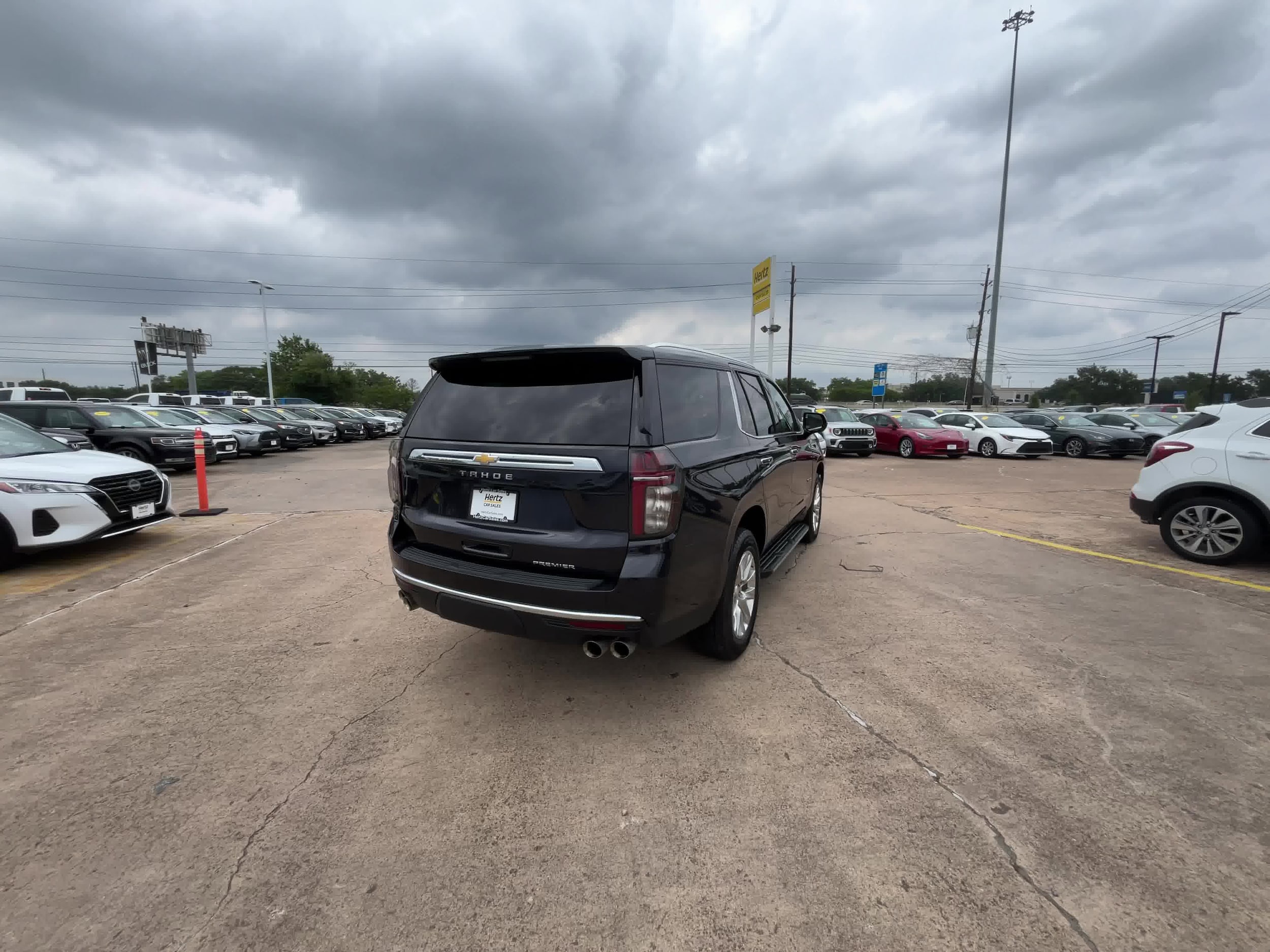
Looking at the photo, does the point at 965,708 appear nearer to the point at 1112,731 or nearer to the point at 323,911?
the point at 1112,731

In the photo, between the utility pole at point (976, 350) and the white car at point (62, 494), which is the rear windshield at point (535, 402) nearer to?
the white car at point (62, 494)

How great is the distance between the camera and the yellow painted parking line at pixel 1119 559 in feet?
16.1

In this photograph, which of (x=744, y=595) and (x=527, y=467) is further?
(x=744, y=595)

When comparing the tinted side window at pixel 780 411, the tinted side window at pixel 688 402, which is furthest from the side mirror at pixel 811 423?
the tinted side window at pixel 688 402

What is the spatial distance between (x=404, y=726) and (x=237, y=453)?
18.1 m

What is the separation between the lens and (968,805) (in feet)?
7.34

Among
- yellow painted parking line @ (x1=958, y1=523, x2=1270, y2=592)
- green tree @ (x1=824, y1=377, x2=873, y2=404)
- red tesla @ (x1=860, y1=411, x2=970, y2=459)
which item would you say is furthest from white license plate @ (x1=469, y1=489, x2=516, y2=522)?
green tree @ (x1=824, y1=377, x2=873, y2=404)

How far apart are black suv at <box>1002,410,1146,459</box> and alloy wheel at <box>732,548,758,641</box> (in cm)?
1958

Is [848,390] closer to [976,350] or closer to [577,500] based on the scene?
[976,350]

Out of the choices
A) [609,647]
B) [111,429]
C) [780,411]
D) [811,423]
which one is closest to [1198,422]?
[811,423]

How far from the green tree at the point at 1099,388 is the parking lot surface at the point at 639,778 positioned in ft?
309

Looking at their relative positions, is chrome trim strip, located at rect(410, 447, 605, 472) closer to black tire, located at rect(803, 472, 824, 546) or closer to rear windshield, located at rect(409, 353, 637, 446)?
rear windshield, located at rect(409, 353, 637, 446)

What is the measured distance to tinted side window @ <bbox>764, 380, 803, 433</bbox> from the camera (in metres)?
4.80

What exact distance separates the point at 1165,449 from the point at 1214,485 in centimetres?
49
